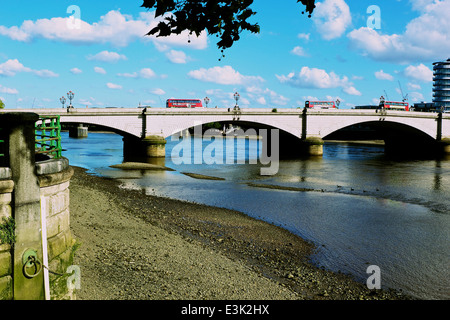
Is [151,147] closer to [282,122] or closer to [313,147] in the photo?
[282,122]

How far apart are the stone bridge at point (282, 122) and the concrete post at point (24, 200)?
117 feet

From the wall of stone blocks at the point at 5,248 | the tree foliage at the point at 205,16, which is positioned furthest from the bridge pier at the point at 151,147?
the tree foliage at the point at 205,16

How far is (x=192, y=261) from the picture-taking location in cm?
1057

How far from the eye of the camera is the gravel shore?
8.80 metres

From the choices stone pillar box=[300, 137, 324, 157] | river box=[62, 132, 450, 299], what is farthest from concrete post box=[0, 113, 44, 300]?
stone pillar box=[300, 137, 324, 157]

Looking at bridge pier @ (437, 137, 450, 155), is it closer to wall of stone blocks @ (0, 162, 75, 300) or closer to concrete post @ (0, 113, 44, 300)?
wall of stone blocks @ (0, 162, 75, 300)

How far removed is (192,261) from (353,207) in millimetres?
12362

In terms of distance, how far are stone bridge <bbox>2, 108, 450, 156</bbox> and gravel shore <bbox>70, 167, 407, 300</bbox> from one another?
98.6 ft

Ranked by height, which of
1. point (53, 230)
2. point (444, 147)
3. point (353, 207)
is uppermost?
point (53, 230)

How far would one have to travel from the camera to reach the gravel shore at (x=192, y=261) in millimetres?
8797

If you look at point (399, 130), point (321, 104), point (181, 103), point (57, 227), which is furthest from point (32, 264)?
point (399, 130)

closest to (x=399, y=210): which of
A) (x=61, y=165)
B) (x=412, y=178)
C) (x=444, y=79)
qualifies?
(x=412, y=178)
